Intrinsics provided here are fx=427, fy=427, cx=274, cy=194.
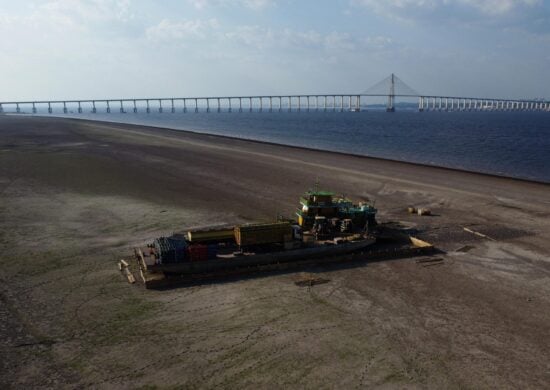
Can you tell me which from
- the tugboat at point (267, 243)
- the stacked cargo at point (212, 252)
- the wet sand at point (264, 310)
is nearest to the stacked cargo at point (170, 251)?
the tugboat at point (267, 243)

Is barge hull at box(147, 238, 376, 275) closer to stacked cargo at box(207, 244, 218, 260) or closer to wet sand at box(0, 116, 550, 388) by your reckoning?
stacked cargo at box(207, 244, 218, 260)

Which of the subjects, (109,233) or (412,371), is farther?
(109,233)

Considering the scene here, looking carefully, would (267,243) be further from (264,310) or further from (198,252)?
(264,310)

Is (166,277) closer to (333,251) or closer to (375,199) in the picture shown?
(333,251)

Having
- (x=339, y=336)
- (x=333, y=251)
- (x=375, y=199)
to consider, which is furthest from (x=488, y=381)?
(x=375, y=199)

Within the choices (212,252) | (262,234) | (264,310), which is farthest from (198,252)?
(264,310)

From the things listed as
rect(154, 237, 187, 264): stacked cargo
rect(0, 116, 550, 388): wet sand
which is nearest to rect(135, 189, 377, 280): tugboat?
rect(154, 237, 187, 264): stacked cargo
